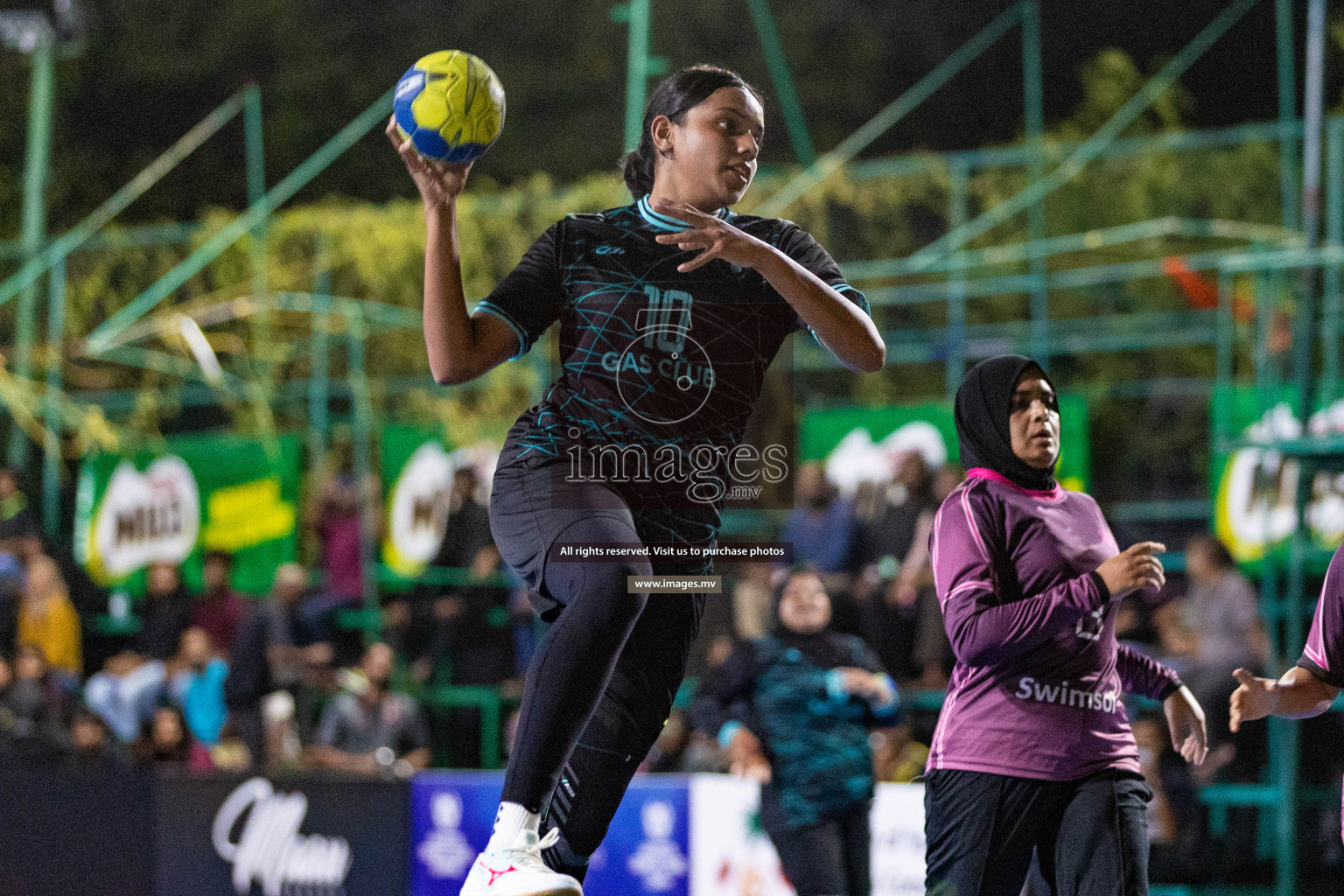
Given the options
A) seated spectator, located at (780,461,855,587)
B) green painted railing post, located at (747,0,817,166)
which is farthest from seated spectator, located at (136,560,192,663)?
green painted railing post, located at (747,0,817,166)

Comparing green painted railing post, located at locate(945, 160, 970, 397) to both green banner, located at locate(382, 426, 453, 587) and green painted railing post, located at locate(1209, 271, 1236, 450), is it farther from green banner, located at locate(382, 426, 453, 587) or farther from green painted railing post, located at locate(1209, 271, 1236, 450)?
green banner, located at locate(382, 426, 453, 587)

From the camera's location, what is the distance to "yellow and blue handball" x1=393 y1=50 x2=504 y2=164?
3146mm

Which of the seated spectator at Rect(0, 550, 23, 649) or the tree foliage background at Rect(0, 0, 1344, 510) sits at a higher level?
the tree foliage background at Rect(0, 0, 1344, 510)

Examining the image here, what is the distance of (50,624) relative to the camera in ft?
35.2

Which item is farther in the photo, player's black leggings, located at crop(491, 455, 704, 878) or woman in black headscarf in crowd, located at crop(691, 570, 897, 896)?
woman in black headscarf in crowd, located at crop(691, 570, 897, 896)

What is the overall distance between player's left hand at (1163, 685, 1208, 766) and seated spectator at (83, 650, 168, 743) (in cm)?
827

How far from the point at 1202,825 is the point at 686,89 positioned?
520 centimetres

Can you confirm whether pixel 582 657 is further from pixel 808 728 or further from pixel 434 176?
pixel 808 728

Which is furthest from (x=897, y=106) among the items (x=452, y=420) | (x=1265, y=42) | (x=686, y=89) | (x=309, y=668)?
(x=686, y=89)

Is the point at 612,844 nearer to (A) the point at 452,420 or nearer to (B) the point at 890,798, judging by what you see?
(B) the point at 890,798

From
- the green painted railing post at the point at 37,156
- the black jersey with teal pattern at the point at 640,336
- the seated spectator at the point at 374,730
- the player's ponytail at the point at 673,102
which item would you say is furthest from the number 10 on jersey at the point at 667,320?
the green painted railing post at the point at 37,156

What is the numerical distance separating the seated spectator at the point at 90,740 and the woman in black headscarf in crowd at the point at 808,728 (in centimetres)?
547

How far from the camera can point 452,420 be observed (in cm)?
1202

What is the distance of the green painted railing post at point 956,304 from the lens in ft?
35.0
